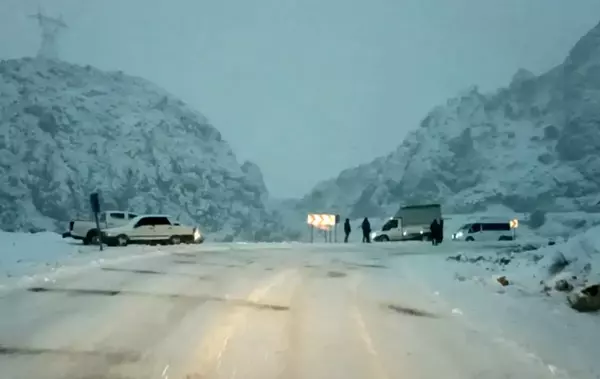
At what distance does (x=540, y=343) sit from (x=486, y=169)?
337ft

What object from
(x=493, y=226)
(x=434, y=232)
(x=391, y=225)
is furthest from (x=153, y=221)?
(x=493, y=226)

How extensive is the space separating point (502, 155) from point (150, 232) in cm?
8381

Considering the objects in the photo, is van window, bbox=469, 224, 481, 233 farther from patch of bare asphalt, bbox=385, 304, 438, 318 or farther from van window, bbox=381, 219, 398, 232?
patch of bare asphalt, bbox=385, 304, 438, 318

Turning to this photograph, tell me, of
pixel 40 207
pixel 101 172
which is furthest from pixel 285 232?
pixel 40 207

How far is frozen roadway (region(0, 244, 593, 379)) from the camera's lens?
7.11 meters

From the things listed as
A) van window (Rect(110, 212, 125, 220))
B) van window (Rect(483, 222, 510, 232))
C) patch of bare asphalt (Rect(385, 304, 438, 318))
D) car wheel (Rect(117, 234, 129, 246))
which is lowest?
patch of bare asphalt (Rect(385, 304, 438, 318))

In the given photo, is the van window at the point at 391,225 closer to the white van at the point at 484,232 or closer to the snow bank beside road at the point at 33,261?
the white van at the point at 484,232

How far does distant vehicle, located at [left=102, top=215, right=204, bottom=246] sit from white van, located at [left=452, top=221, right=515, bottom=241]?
28.5m

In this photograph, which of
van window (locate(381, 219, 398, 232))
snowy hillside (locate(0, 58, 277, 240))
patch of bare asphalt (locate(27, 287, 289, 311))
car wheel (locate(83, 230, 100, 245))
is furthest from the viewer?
snowy hillside (locate(0, 58, 277, 240))

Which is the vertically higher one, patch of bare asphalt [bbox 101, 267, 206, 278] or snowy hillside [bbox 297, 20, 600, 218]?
snowy hillside [bbox 297, 20, 600, 218]

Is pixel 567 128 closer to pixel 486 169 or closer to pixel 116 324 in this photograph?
pixel 486 169

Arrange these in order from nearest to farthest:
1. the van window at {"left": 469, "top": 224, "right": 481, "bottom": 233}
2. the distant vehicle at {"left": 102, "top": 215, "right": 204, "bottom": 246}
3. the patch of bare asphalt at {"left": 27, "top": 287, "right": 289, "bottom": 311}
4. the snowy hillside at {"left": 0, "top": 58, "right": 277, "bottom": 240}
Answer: the patch of bare asphalt at {"left": 27, "top": 287, "right": 289, "bottom": 311}
the distant vehicle at {"left": 102, "top": 215, "right": 204, "bottom": 246}
the van window at {"left": 469, "top": 224, "right": 481, "bottom": 233}
the snowy hillside at {"left": 0, "top": 58, "right": 277, "bottom": 240}

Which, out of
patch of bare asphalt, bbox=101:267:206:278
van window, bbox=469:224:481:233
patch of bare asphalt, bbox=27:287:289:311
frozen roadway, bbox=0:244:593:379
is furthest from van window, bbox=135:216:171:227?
van window, bbox=469:224:481:233

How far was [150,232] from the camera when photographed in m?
36.7
